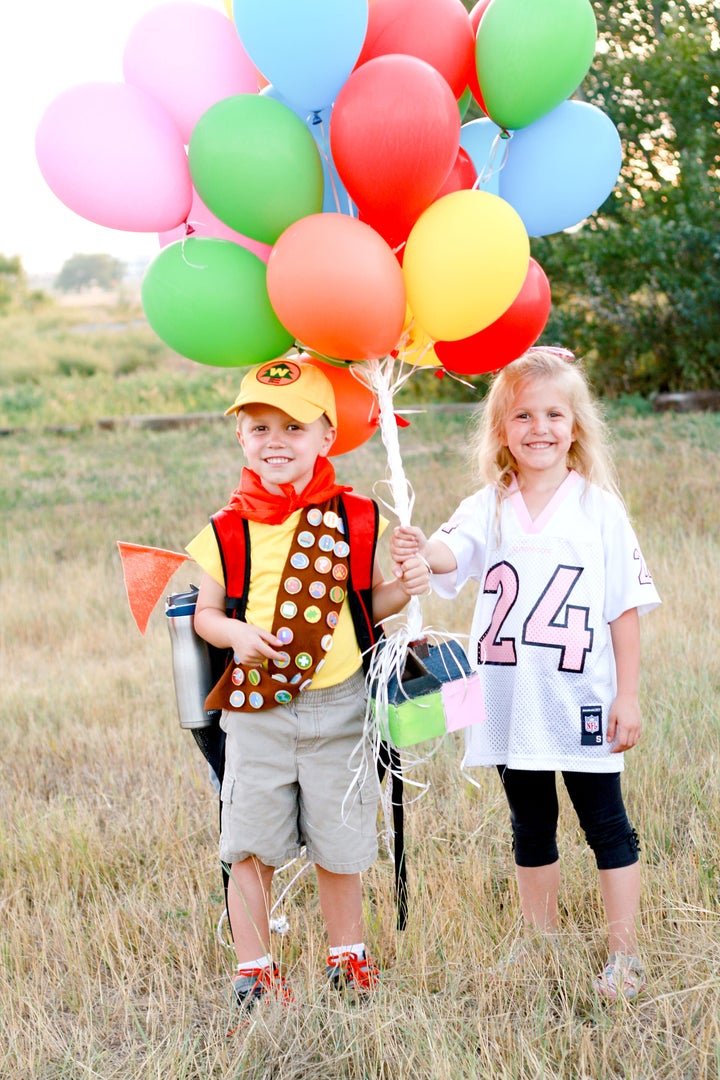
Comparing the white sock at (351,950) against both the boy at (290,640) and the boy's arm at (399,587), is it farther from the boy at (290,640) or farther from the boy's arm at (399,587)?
the boy's arm at (399,587)

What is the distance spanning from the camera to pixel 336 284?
2.18 meters

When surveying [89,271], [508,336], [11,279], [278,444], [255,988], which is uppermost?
[89,271]

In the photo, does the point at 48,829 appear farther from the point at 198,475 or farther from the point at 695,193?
the point at 695,193

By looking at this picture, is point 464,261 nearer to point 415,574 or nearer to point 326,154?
point 326,154

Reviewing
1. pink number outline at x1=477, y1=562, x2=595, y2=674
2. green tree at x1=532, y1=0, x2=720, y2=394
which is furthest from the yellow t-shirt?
green tree at x1=532, y1=0, x2=720, y2=394

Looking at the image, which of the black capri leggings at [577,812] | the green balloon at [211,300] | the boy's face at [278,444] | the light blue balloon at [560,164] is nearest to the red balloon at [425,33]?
the light blue balloon at [560,164]

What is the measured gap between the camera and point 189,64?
2.35 meters

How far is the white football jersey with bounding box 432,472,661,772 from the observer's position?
2.51 m

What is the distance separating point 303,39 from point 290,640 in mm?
1289

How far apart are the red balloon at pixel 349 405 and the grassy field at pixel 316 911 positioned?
124 cm

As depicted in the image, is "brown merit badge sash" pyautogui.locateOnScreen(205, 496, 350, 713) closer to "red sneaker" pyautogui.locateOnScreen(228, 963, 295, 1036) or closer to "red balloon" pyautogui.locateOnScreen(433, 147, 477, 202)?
"red sneaker" pyautogui.locateOnScreen(228, 963, 295, 1036)

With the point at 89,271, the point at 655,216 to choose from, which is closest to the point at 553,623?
the point at 655,216

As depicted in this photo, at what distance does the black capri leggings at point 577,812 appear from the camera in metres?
2.54

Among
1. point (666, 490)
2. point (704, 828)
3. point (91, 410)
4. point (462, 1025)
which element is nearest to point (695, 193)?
point (666, 490)
